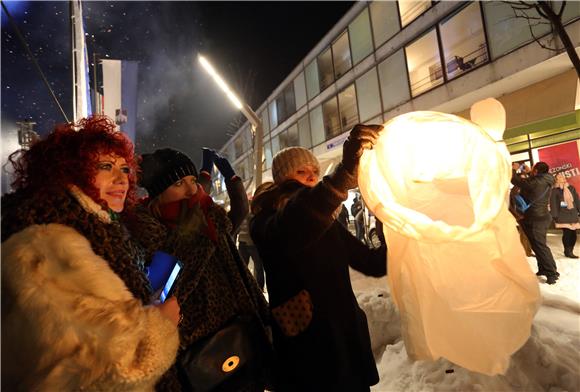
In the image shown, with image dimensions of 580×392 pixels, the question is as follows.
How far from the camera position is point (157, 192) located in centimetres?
208

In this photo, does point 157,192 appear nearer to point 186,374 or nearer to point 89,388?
point 186,374

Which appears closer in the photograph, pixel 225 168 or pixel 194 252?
pixel 194 252

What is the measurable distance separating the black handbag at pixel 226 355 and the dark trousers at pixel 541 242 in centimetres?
587

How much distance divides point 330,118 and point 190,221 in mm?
18395

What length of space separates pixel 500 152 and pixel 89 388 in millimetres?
1848

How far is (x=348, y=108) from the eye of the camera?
58.1 ft

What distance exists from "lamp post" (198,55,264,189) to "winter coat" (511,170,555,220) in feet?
16.4

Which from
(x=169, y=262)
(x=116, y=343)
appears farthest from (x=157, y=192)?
(x=116, y=343)

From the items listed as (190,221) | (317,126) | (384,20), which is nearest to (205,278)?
(190,221)

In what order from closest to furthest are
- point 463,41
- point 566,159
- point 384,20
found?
point 566,159, point 463,41, point 384,20

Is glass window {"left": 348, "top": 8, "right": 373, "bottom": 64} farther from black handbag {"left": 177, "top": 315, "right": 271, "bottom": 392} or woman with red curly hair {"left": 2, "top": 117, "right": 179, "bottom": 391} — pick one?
woman with red curly hair {"left": 2, "top": 117, "right": 179, "bottom": 391}

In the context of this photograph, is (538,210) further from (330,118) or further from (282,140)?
(282,140)

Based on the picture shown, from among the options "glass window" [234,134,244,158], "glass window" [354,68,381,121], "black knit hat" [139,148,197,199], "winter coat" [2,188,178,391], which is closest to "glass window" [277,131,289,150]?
"glass window" [354,68,381,121]

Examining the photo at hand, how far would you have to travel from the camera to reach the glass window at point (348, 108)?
16859mm
